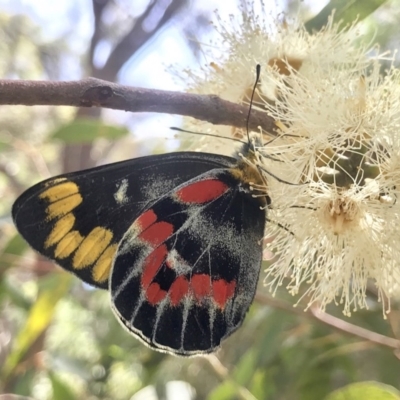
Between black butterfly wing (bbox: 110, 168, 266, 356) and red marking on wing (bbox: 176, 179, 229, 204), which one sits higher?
red marking on wing (bbox: 176, 179, 229, 204)

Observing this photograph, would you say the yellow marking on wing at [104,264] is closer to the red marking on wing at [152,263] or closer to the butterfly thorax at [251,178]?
the red marking on wing at [152,263]

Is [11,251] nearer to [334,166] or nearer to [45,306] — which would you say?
[45,306]

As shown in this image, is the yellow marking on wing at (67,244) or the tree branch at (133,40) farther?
the tree branch at (133,40)

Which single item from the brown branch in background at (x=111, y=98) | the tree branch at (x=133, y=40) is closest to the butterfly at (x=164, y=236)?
the brown branch in background at (x=111, y=98)

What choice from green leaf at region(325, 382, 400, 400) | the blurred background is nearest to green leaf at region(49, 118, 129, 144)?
the blurred background

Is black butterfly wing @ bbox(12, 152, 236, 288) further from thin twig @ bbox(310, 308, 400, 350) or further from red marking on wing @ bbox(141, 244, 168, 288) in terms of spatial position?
thin twig @ bbox(310, 308, 400, 350)

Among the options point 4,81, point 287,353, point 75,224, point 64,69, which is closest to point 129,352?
point 287,353
